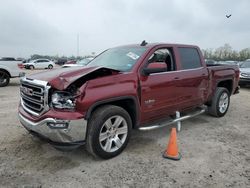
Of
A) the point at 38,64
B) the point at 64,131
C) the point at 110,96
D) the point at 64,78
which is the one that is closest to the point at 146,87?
the point at 110,96

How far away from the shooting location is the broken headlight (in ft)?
10.8

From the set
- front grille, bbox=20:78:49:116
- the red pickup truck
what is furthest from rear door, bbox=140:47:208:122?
front grille, bbox=20:78:49:116

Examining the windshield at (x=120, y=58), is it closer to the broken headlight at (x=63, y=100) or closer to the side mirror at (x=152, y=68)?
the side mirror at (x=152, y=68)

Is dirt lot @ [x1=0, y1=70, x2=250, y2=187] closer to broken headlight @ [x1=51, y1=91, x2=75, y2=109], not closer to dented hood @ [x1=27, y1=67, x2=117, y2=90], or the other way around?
broken headlight @ [x1=51, y1=91, x2=75, y2=109]

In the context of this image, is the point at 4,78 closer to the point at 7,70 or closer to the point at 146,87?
the point at 7,70

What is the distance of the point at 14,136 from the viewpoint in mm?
4676

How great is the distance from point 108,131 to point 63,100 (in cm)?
89

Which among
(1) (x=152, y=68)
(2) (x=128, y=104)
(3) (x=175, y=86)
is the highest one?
(1) (x=152, y=68)

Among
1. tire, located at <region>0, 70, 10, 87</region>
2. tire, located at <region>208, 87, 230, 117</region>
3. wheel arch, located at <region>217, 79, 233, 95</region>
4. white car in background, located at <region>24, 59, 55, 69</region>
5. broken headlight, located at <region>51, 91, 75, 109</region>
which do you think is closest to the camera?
broken headlight, located at <region>51, 91, 75, 109</region>

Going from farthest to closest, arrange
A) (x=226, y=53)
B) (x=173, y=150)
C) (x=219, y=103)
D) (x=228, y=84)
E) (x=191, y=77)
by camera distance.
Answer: (x=226, y=53), (x=228, y=84), (x=219, y=103), (x=191, y=77), (x=173, y=150)

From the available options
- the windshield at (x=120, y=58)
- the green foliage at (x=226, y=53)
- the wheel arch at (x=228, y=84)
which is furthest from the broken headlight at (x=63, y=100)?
the green foliage at (x=226, y=53)

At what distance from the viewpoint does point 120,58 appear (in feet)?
15.2

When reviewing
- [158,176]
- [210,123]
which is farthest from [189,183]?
[210,123]

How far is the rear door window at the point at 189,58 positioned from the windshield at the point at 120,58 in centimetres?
106
